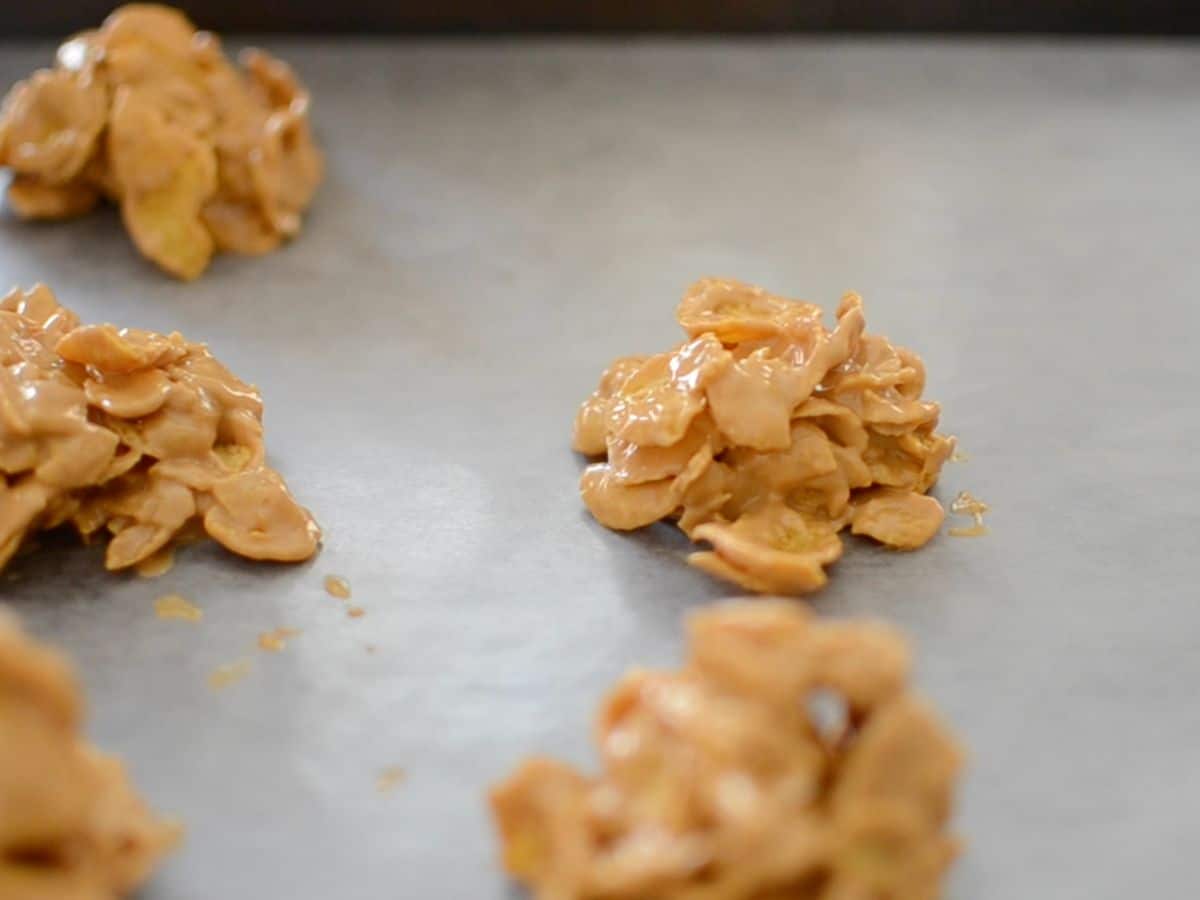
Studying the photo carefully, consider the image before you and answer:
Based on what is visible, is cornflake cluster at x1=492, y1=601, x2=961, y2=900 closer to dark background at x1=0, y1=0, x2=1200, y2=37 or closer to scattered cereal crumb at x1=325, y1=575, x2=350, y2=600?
scattered cereal crumb at x1=325, y1=575, x2=350, y2=600

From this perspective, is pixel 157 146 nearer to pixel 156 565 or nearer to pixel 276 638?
pixel 156 565

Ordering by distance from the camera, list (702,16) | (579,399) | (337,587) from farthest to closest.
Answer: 1. (702,16)
2. (579,399)
3. (337,587)

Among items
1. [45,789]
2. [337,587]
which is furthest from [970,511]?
[45,789]

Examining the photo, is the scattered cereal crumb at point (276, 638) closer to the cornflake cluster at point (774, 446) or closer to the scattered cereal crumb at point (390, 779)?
the scattered cereal crumb at point (390, 779)

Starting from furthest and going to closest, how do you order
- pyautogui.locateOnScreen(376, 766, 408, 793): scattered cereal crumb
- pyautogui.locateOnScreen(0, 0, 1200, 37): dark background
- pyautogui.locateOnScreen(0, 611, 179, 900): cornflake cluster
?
pyautogui.locateOnScreen(0, 0, 1200, 37): dark background
pyautogui.locateOnScreen(376, 766, 408, 793): scattered cereal crumb
pyautogui.locateOnScreen(0, 611, 179, 900): cornflake cluster

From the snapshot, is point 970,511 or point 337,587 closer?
point 337,587

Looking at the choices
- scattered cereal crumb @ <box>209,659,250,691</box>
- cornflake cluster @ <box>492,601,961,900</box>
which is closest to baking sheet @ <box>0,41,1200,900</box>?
scattered cereal crumb @ <box>209,659,250,691</box>
